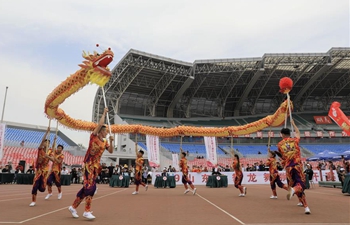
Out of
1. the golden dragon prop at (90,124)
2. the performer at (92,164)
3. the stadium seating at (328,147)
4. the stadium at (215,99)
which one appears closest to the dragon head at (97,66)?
the golden dragon prop at (90,124)

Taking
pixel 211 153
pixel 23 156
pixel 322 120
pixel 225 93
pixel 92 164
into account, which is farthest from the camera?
pixel 322 120

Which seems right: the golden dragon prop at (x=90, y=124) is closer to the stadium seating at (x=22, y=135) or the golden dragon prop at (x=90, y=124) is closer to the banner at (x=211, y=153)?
the banner at (x=211, y=153)

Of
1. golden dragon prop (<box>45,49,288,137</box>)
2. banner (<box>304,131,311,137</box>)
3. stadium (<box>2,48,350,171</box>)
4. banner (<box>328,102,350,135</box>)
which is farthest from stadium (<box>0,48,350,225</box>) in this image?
golden dragon prop (<box>45,49,288,137</box>)

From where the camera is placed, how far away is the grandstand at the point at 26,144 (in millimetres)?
25495

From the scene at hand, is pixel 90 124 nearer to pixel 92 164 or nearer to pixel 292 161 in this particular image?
pixel 92 164

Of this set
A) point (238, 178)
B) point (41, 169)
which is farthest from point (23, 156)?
point (238, 178)

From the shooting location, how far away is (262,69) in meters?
33.2

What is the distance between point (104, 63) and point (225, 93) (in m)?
35.8

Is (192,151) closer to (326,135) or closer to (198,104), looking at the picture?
(198,104)

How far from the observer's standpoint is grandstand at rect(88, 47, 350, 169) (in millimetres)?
33188

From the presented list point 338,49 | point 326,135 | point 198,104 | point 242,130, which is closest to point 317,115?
point 326,135

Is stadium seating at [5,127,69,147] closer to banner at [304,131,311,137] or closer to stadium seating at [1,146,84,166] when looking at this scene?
stadium seating at [1,146,84,166]

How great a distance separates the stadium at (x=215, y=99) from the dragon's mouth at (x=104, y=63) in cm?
2276

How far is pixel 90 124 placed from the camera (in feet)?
39.6
